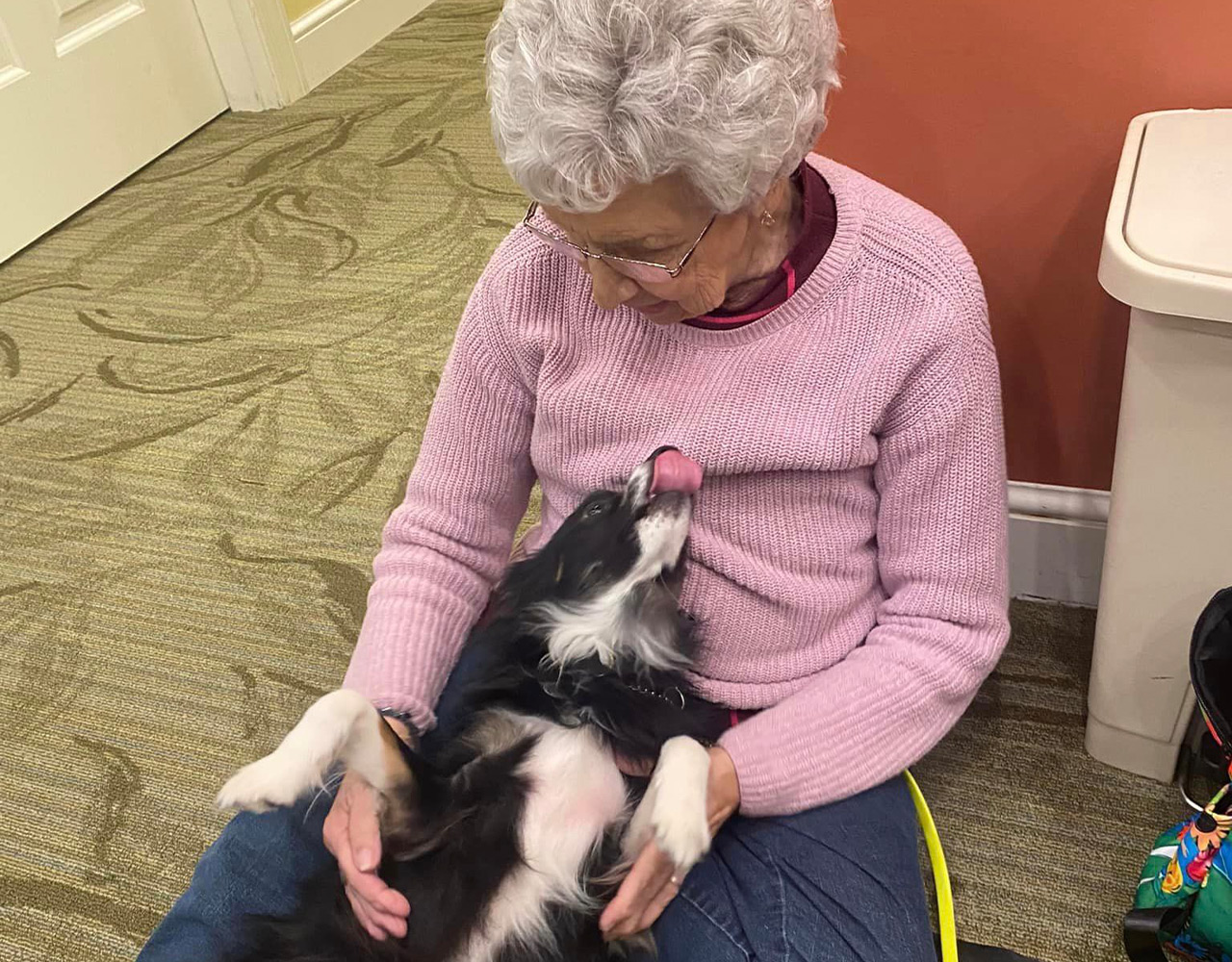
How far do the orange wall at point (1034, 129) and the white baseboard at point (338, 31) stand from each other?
106 inches

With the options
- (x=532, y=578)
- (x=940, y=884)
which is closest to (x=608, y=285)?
(x=532, y=578)

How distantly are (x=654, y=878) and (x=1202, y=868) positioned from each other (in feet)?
1.88

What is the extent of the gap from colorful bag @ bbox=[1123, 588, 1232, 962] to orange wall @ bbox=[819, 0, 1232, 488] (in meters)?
0.38

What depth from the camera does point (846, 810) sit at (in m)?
0.99

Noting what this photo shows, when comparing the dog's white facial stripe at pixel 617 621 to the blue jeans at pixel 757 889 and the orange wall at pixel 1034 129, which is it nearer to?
→ the blue jeans at pixel 757 889

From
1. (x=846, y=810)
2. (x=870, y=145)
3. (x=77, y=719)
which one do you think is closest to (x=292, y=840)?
(x=846, y=810)

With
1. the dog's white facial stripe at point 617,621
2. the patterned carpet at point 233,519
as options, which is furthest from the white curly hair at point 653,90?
the patterned carpet at point 233,519

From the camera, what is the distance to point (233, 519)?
77.2 inches

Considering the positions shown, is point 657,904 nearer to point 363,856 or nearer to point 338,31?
point 363,856

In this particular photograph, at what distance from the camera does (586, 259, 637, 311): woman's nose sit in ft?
3.03

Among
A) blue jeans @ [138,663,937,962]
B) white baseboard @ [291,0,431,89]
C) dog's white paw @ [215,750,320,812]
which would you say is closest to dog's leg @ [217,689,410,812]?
dog's white paw @ [215,750,320,812]

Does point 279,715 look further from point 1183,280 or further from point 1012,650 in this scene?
point 1183,280

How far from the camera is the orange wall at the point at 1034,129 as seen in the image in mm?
1104

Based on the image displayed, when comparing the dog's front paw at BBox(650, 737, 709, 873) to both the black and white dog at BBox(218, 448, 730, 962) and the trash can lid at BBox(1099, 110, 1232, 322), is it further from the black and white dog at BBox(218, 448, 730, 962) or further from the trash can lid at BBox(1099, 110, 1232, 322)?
the trash can lid at BBox(1099, 110, 1232, 322)
